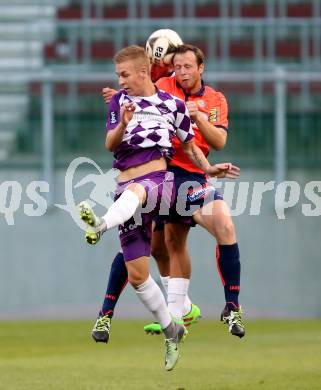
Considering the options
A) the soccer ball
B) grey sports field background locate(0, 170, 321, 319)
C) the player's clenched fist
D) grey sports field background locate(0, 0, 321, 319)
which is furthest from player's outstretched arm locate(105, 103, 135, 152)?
grey sports field background locate(0, 170, 321, 319)

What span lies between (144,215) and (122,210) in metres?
0.35

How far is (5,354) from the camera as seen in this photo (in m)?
10.4

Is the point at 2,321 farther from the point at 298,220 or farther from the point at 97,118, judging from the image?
the point at 298,220

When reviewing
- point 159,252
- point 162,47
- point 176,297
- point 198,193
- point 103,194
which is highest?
point 162,47

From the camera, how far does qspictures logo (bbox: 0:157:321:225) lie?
1445 centimetres

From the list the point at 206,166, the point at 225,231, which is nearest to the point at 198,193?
the point at 225,231

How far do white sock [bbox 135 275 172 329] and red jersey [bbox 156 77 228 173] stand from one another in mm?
1102

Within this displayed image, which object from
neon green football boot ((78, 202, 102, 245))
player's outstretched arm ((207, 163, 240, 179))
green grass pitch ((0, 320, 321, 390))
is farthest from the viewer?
green grass pitch ((0, 320, 321, 390))

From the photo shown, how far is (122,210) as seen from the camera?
7180mm

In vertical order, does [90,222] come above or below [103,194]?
above

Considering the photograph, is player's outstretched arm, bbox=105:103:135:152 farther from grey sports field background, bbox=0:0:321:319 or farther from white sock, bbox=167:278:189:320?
grey sports field background, bbox=0:0:321:319

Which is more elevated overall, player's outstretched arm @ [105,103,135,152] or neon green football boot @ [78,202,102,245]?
player's outstretched arm @ [105,103,135,152]

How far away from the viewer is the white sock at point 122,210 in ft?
23.4

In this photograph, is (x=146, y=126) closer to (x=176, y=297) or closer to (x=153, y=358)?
(x=176, y=297)
